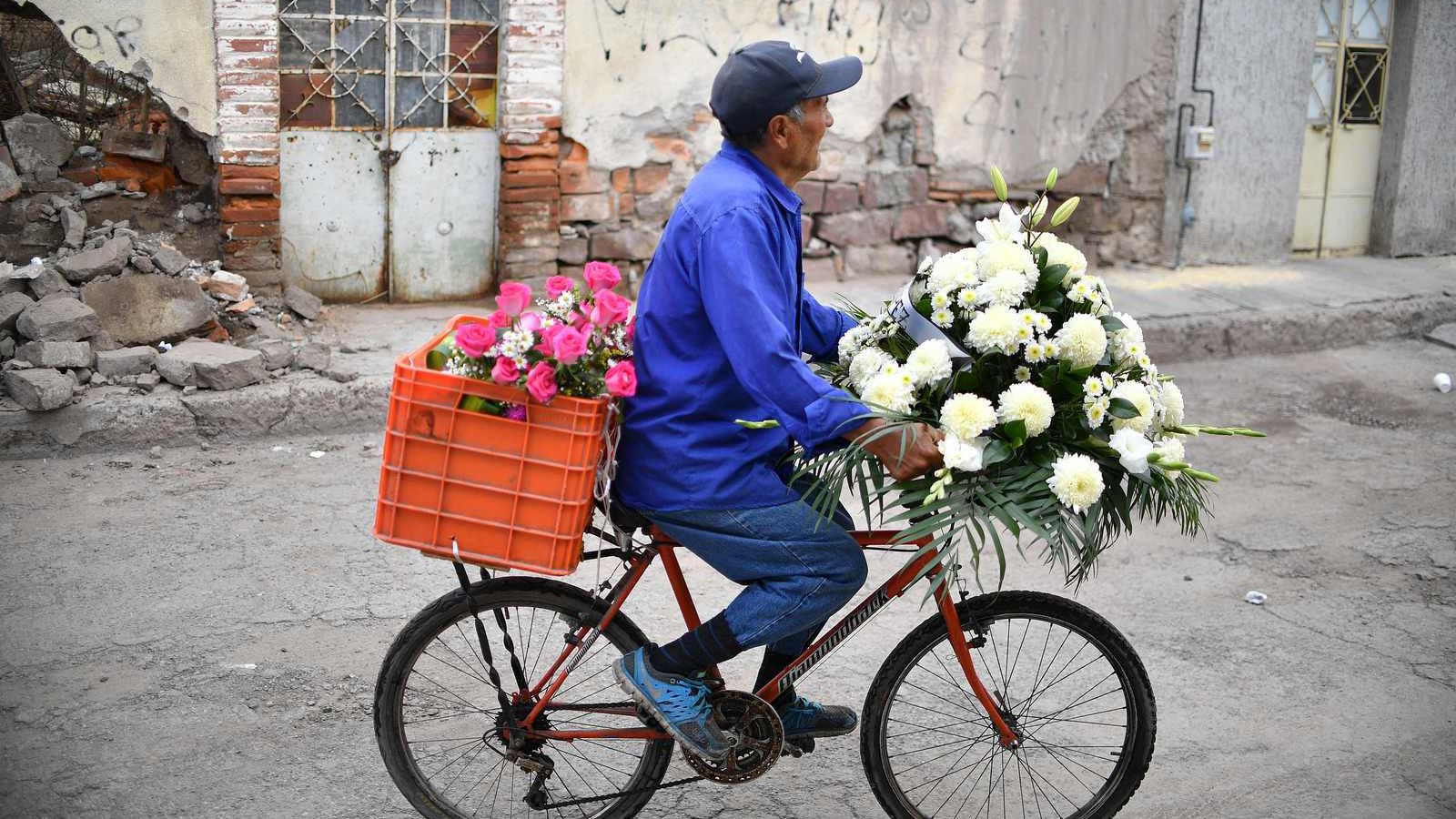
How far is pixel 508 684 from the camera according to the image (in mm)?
4332

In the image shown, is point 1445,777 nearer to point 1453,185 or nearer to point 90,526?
point 90,526

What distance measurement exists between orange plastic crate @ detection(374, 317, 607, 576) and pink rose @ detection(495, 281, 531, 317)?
19 cm

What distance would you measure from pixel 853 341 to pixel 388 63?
5244 millimetres

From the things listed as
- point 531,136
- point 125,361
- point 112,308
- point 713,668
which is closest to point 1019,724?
point 713,668

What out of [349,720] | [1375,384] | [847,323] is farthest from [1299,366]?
[349,720]

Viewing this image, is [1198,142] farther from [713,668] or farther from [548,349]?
[548,349]

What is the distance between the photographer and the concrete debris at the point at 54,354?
6.31m

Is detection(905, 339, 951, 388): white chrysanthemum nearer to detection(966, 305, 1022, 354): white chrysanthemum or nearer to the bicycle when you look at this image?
detection(966, 305, 1022, 354): white chrysanthemum

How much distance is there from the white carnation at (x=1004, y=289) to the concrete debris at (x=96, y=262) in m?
5.13

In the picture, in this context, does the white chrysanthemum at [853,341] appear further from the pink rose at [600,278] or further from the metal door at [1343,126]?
the metal door at [1343,126]

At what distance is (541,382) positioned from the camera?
2.94 m

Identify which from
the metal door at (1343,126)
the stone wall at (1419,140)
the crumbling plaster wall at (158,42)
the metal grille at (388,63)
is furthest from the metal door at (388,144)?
the stone wall at (1419,140)

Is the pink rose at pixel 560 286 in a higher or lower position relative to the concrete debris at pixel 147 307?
higher

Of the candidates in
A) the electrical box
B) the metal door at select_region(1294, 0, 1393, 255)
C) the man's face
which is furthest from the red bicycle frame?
the metal door at select_region(1294, 0, 1393, 255)
